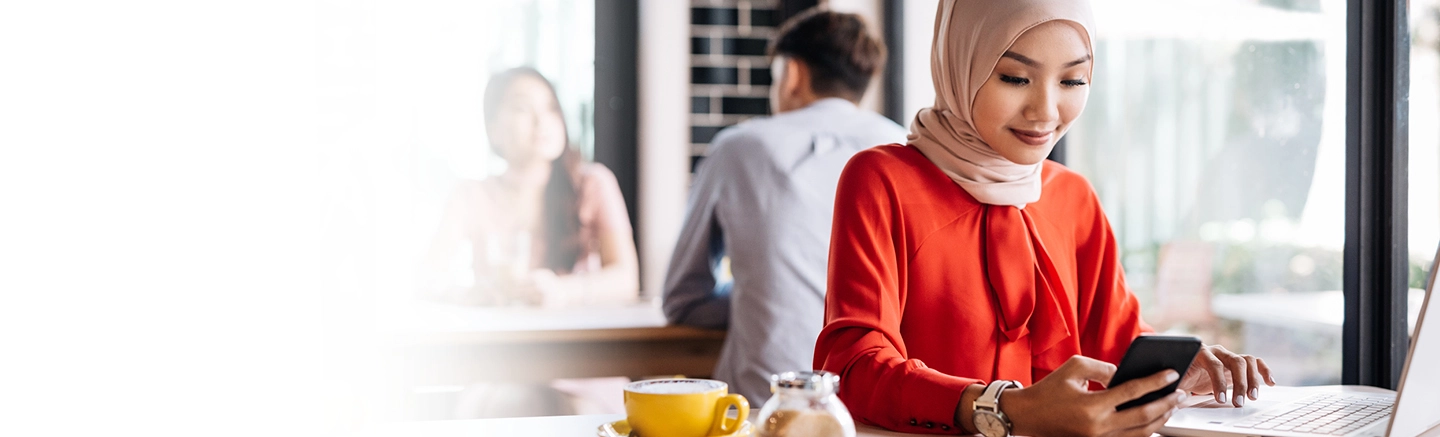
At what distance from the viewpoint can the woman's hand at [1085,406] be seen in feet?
2.74

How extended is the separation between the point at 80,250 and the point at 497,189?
3.40 feet

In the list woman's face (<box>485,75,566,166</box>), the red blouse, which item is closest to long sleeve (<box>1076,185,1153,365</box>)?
the red blouse

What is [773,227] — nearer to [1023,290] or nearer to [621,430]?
[1023,290]

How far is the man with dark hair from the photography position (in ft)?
6.75

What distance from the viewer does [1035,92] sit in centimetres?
110

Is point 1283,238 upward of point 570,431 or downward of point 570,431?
upward

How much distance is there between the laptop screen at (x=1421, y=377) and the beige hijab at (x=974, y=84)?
429mm

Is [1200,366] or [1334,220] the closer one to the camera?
[1200,366]

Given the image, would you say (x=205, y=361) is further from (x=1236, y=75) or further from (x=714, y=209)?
(x=1236, y=75)

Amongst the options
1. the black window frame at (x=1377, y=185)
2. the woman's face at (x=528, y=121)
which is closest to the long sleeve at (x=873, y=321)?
the black window frame at (x=1377, y=185)

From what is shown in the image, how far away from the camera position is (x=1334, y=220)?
5.29ft

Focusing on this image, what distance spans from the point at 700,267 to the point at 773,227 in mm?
212

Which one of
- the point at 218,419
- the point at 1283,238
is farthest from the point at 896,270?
the point at 1283,238

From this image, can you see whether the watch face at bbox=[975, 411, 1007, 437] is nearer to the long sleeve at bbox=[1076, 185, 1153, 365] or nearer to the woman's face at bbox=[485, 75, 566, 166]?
the long sleeve at bbox=[1076, 185, 1153, 365]
